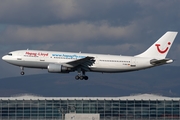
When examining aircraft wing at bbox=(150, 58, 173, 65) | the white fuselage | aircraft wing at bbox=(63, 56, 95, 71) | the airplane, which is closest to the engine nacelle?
the airplane

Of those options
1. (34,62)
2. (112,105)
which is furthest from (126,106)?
(34,62)

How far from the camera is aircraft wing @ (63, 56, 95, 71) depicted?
308 feet

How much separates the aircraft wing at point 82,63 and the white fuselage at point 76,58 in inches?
19.4

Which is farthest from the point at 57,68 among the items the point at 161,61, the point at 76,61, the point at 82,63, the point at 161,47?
the point at 161,47

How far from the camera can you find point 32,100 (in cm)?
11019

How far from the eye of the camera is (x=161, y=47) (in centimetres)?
10044

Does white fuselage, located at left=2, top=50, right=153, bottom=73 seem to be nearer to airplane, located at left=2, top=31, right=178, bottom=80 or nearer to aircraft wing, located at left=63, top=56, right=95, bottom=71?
airplane, located at left=2, top=31, right=178, bottom=80

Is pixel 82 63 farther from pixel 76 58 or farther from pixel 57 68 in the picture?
pixel 57 68

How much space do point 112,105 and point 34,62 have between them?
20271mm

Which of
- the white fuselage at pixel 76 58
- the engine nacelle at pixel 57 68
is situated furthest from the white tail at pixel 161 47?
the engine nacelle at pixel 57 68

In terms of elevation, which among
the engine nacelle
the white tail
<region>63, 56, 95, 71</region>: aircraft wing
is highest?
the white tail

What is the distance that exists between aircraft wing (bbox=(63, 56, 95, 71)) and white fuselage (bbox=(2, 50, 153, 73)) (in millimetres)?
493

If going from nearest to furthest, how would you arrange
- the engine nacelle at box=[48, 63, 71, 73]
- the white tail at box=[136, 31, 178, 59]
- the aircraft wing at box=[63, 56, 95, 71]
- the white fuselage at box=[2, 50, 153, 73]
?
the engine nacelle at box=[48, 63, 71, 73] < the aircraft wing at box=[63, 56, 95, 71] < the white fuselage at box=[2, 50, 153, 73] < the white tail at box=[136, 31, 178, 59]

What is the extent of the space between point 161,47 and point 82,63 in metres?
12.9
